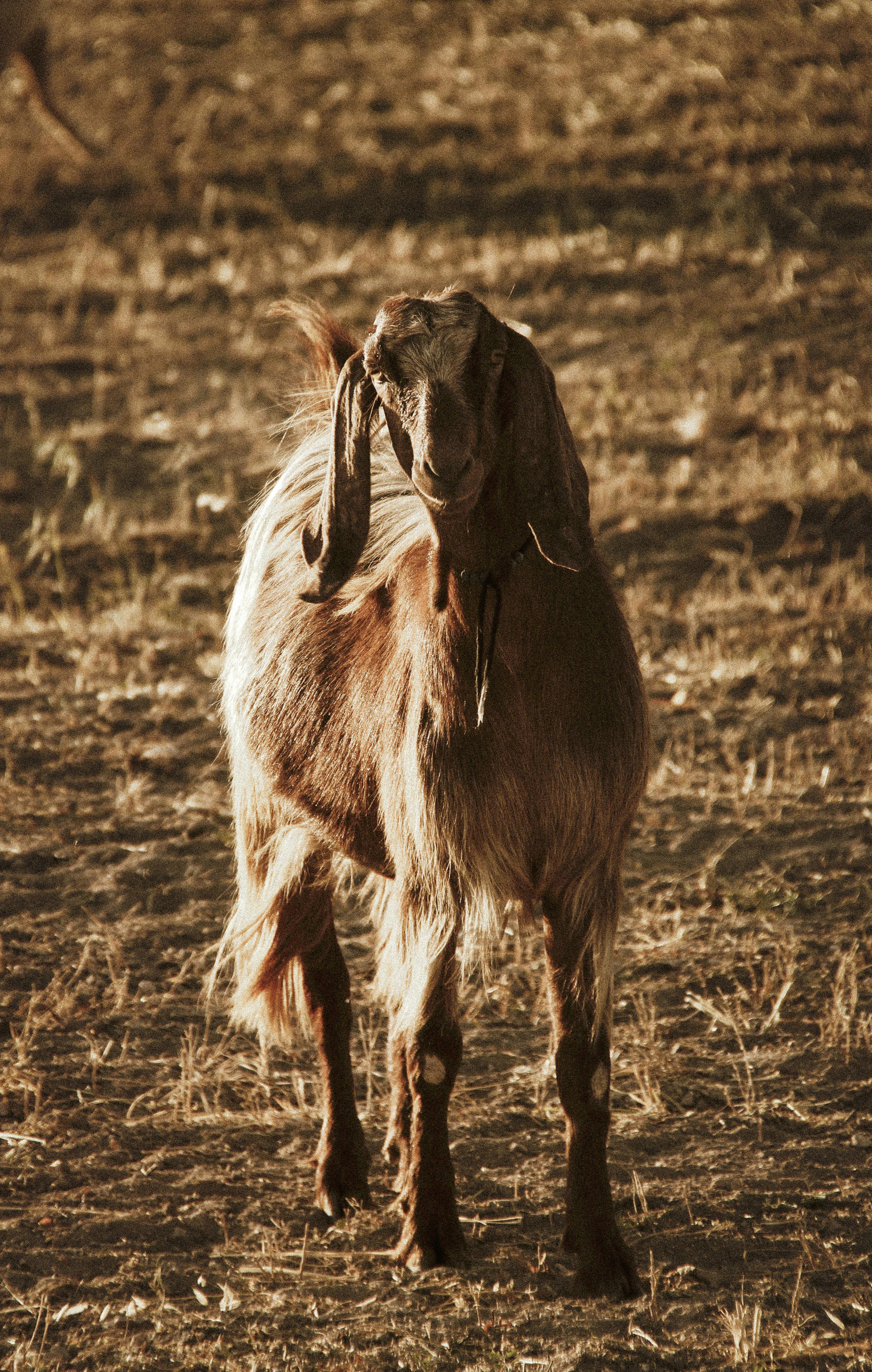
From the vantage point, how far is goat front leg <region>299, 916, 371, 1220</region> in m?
4.18

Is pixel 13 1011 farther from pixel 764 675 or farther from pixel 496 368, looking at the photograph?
pixel 764 675

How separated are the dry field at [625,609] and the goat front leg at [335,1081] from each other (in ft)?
0.31

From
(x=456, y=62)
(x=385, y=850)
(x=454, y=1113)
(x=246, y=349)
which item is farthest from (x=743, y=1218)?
(x=456, y=62)

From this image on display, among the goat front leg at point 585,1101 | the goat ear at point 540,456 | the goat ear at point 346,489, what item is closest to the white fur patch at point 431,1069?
the goat front leg at point 585,1101

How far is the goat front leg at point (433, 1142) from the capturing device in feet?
12.4

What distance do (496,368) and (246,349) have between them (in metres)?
9.11

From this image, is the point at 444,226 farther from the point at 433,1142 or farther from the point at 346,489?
the point at 433,1142

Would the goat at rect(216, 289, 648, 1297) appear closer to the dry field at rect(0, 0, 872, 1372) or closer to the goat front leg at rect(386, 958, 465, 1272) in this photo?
the goat front leg at rect(386, 958, 465, 1272)

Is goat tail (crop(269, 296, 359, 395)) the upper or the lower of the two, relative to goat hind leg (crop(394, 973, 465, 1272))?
upper

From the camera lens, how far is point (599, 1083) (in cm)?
374

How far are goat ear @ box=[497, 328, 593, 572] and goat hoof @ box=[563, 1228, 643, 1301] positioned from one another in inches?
63.5

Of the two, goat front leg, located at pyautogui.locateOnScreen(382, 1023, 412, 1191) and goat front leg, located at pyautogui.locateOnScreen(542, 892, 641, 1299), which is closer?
goat front leg, located at pyautogui.locateOnScreen(542, 892, 641, 1299)

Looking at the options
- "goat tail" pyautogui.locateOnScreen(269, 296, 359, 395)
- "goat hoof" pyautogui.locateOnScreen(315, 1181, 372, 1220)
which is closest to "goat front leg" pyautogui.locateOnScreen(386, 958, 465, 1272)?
"goat hoof" pyautogui.locateOnScreen(315, 1181, 372, 1220)

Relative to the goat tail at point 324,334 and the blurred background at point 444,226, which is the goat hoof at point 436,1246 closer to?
the goat tail at point 324,334
